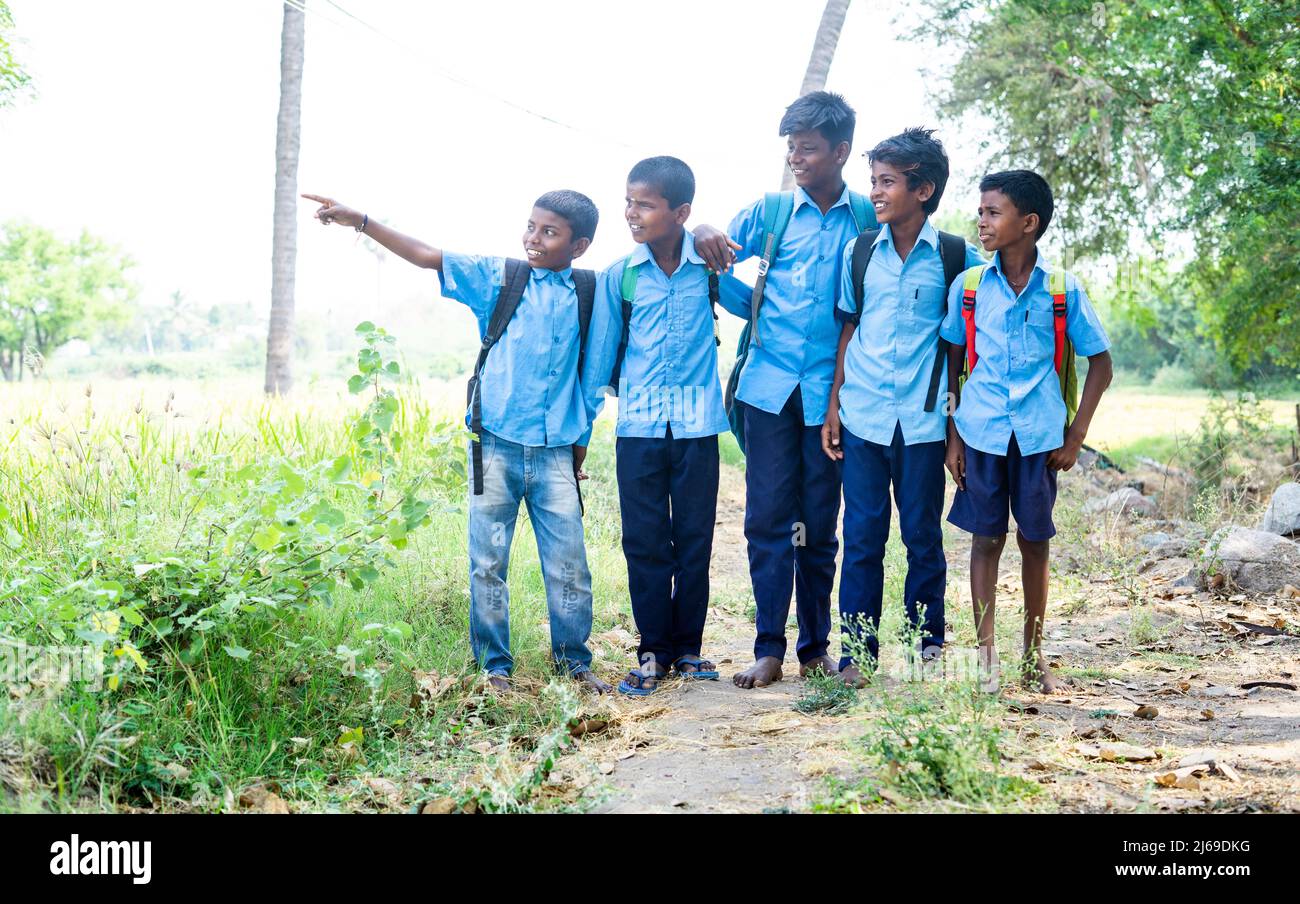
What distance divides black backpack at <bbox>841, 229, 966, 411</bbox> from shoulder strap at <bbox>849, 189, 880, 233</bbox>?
0.09 metres

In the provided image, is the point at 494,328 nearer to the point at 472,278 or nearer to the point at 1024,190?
the point at 472,278

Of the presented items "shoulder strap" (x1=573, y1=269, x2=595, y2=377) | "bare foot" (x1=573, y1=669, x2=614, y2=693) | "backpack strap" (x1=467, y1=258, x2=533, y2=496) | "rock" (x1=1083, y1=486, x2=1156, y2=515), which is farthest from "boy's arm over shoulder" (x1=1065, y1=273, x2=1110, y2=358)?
"rock" (x1=1083, y1=486, x2=1156, y2=515)

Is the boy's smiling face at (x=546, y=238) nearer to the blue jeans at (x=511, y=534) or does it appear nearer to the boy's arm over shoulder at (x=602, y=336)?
the boy's arm over shoulder at (x=602, y=336)

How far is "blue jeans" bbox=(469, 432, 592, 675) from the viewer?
4184 millimetres

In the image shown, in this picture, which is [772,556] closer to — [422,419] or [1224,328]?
[422,419]

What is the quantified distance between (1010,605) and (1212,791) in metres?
2.89

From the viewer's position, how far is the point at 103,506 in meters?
4.58

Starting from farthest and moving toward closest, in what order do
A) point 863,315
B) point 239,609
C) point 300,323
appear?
point 300,323
point 863,315
point 239,609

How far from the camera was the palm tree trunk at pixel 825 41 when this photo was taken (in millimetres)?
12359

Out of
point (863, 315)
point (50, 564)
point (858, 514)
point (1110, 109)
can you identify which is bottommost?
point (50, 564)

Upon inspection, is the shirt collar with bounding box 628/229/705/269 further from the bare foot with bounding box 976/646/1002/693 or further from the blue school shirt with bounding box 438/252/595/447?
the bare foot with bounding box 976/646/1002/693

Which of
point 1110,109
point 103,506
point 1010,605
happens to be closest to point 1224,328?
point 1110,109

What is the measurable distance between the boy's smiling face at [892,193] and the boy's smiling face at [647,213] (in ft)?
2.56

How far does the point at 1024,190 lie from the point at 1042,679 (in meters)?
1.83
